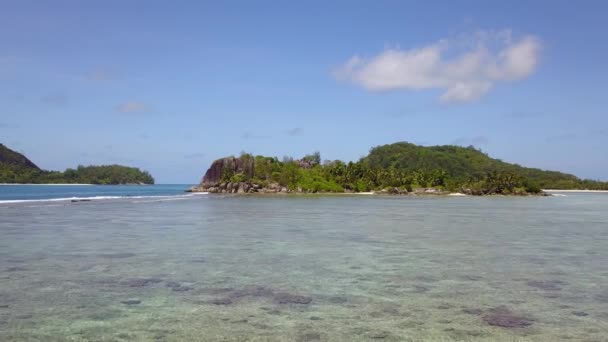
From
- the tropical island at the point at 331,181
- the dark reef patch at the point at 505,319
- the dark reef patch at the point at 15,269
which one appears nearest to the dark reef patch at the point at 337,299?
the dark reef patch at the point at 505,319

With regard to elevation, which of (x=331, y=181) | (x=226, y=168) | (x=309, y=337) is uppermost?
(x=226, y=168)

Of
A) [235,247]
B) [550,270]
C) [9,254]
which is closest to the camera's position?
[550,270]

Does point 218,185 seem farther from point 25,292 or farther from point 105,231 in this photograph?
Result: point 25,292

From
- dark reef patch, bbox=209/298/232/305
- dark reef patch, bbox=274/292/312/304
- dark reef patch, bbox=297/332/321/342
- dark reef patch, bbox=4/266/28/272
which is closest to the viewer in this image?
dark reef patch, bbox=297/332/321/342

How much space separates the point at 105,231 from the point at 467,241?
73.9ft

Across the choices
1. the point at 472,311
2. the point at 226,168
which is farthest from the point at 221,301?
the point at 226,168

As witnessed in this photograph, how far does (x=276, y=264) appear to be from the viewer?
1853 centimetres

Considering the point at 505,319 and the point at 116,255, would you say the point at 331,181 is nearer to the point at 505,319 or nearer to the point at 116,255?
the point at 116,255

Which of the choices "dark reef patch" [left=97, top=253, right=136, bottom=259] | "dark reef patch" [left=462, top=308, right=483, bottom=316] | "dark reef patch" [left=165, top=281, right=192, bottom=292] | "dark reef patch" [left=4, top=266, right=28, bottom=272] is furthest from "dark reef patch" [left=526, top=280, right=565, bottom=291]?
"dark reef patch" [left=4, top=266, right=28, bottom=272]

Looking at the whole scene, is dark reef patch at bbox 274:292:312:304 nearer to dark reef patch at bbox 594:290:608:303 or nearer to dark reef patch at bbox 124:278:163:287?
dark reef patch at bbox 124:278:163:287

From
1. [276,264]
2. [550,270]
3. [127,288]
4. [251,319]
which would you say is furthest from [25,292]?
[550,270]

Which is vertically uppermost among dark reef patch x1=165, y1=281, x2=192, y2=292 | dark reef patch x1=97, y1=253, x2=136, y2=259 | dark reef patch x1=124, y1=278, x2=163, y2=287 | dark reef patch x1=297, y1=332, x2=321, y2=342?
dark reef patch x1=97, y1=253, x2=136, y2=259

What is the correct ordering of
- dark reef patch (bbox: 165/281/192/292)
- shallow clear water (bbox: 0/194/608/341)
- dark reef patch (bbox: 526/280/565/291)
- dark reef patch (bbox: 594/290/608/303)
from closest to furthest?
shallow clear water (bbox: 0/194/608/341) → dark reef patch (bbox: 594/290/608/303) → dark reef patch (bbox: 165/281/192/292) → dark reef patch (bbox: 526/280/565/291)

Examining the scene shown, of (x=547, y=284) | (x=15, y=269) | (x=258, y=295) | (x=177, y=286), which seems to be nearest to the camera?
(x=258, y=295)
